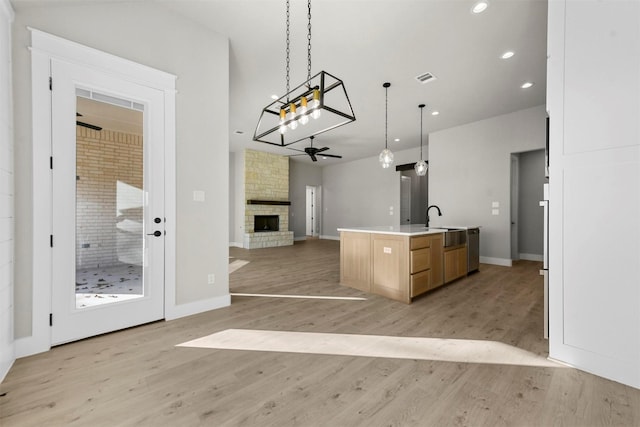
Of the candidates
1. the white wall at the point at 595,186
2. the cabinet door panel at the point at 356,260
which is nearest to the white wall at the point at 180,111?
the cabinet door panel at the point at 356,260

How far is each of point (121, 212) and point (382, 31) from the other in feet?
11.4

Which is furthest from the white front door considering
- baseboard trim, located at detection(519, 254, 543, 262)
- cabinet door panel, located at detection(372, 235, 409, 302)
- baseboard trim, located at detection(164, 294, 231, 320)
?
baseboard trim, located at detection(519, 254, 543, 262)

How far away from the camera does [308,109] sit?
222 centimetres

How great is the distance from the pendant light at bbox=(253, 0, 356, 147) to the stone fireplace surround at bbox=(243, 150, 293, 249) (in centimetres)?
152

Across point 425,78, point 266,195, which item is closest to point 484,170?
point 425,78

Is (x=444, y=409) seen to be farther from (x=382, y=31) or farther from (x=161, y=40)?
(x=161, y=40)

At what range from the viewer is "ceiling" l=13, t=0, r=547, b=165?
272 centimetres

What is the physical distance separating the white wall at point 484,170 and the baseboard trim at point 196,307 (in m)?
5.68

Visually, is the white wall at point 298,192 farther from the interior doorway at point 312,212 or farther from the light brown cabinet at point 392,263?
the light brown cabinet at point 392,263

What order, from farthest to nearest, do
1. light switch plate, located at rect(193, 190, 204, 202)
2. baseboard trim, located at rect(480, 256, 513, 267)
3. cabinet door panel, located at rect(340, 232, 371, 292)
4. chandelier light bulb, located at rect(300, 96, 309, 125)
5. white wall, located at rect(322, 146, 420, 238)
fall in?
1. white wall, located at rect(322, 146, 420, 238)
2. baseboard trim, located at rect(480, 256, 513, 267)
3. cabinet door panel, located at rect(340, 232, 371, 292)
4. light switch plate, located at rect(193, 190, 204, 202)
5. chandelier light bulb, located at rect(300, 96, 309, 125)

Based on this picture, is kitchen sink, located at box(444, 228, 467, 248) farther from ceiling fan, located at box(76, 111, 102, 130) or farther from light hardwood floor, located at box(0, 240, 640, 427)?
ceiling fan, located at box(76, 111, 102, 130)

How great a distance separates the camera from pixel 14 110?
2006mm

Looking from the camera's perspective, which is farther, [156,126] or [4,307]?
[156,126]

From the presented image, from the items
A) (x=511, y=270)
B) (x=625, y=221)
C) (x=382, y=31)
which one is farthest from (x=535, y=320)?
(x=382, y=31)
